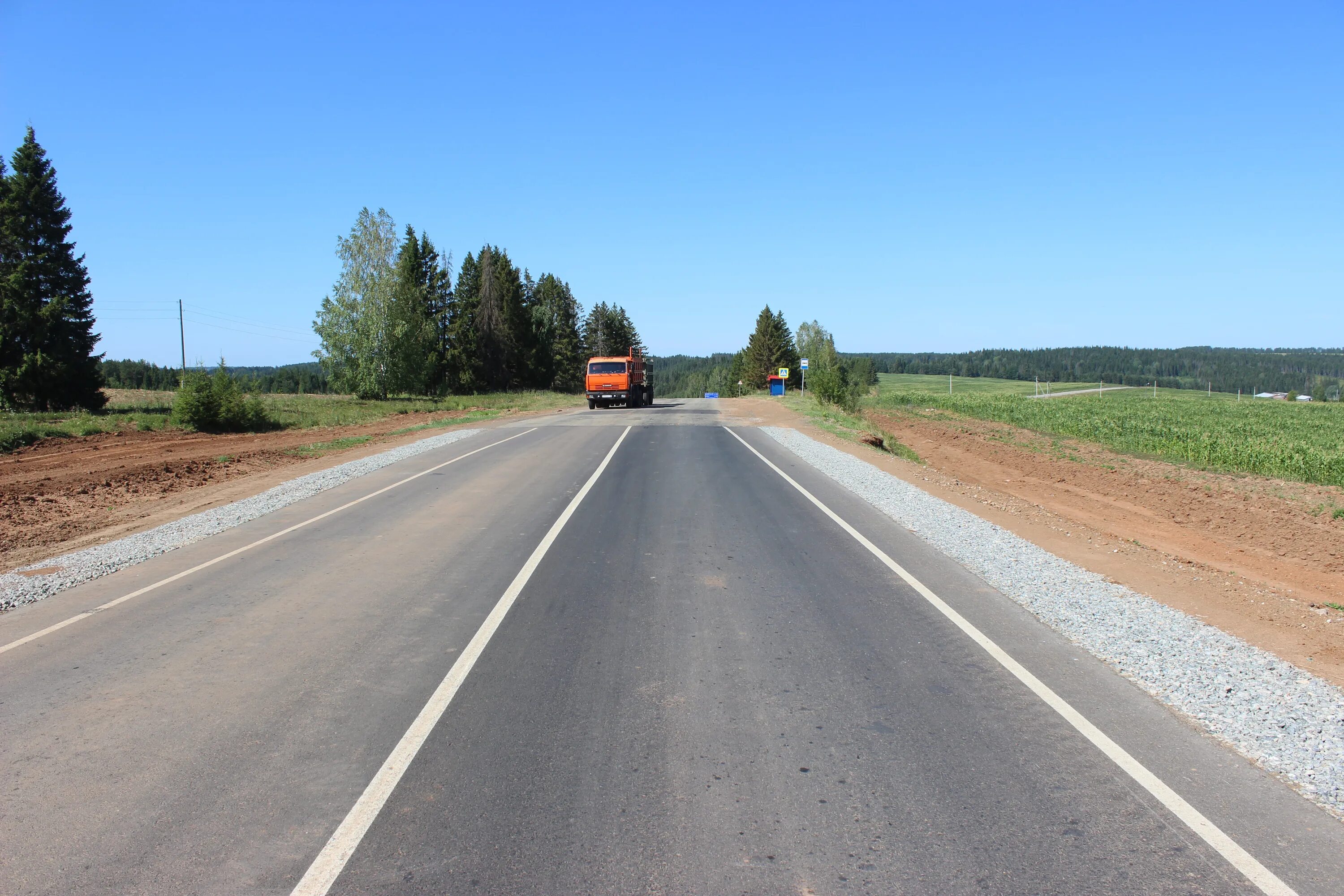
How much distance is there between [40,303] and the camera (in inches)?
1481

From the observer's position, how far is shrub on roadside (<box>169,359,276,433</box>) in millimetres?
30922

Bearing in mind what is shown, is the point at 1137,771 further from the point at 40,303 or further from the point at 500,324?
the point at 500,324

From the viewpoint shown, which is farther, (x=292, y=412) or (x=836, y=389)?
(x=836, y=389)

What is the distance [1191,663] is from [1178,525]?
12.0m

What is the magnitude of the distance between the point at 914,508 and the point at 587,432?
15.3 meters

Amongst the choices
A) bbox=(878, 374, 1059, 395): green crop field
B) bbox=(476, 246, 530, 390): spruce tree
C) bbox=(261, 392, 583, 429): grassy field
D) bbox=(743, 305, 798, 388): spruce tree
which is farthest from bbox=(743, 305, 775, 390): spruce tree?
bbox=(261, 392, 583, 429): grassy field

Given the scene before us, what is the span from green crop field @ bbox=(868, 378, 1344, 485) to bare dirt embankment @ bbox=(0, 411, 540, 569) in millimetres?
25225

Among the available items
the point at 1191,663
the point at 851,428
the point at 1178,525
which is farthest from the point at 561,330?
the point at 1191,663

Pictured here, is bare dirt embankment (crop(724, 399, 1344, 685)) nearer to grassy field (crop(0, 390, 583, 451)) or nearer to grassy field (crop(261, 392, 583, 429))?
grassy field (crop(0, 390, 583, 451))

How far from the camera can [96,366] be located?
1515 inches

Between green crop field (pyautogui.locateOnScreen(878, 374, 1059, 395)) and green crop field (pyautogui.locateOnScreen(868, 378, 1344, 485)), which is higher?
green crop field (pyautogui.locateOnScreen(878, 374, 1059, 395))

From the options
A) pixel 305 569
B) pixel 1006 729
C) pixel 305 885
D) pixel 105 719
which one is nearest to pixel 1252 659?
pixel 1006 729

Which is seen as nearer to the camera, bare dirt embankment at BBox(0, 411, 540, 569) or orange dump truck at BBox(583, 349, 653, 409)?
bare dirt embankment at BBox(0, 411, 540, 569)

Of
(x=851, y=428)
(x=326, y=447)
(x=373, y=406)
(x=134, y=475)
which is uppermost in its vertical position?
(x=373, y=406)
